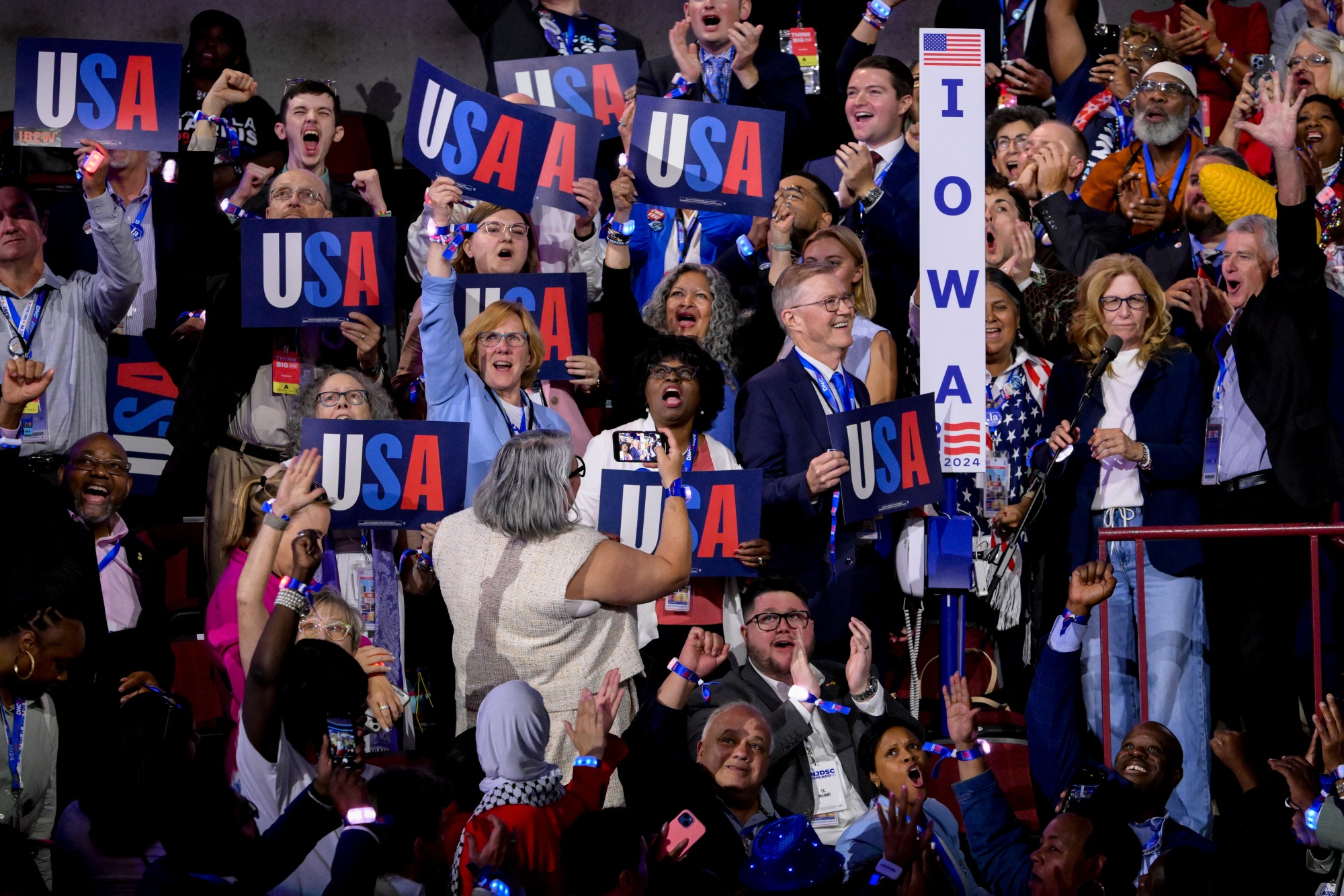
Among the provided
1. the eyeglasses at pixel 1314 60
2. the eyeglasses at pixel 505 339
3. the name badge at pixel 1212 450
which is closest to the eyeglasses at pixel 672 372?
the eyeglasses at pixel 505 339

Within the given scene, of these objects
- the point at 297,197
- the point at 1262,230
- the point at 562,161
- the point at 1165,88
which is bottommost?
the point at 1262,230

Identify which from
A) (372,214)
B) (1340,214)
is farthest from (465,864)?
(1340,214)

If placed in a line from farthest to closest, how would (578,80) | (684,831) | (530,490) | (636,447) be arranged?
(578,80) → (636,447) → (530,490) → (684,831)

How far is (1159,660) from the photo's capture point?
5840mm

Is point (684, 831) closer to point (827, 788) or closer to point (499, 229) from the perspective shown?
point (827, 788)

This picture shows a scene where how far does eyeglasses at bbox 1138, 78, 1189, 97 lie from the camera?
292 inches

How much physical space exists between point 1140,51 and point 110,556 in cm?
491

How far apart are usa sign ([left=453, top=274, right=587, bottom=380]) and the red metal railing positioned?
→ 6.70 ft

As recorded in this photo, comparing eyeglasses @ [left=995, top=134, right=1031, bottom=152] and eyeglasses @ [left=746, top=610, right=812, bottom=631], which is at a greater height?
eyeglasses @ [left=995, top=134, right=1031, bottom=152]

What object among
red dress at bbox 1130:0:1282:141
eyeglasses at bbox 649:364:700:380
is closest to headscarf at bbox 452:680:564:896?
eyeglasses at bbox 649:364:700:380

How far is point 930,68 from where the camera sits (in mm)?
5430

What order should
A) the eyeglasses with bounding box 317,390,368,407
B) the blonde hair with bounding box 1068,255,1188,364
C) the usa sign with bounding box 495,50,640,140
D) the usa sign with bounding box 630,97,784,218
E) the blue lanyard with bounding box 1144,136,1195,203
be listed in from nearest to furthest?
the eyeglasses with bounding box 317,390,368,407, the blonde hair with bounding box 1068,255,1188,364, the usa sign with bounding box 630,97,784,218, the blue lanyard with bounding box 1144,136,1195,203, the usa sign with bounding box 495,50,640,140

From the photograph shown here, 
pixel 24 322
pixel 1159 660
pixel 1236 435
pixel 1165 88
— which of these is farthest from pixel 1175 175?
pixel 24 322

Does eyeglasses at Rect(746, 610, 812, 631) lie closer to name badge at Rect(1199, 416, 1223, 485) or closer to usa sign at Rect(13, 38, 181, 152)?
name badge at Rect(1199, 416, 1223, 485)
